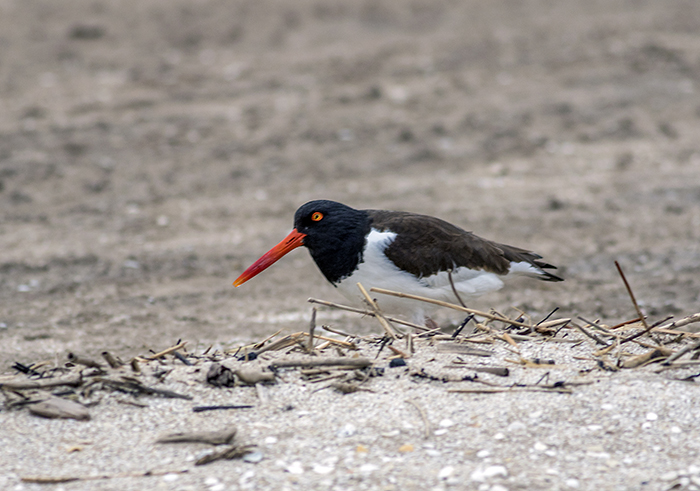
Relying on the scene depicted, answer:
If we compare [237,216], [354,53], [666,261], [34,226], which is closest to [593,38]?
[354,53]

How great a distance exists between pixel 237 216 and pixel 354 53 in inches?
217

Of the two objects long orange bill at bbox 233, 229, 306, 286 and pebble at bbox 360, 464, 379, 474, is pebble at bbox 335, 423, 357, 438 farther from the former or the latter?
long orange bill at bbox 233, 229, 306, 286

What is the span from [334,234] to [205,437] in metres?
1.92

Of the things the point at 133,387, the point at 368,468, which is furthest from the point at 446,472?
the point at 133,387

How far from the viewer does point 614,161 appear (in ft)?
32.7

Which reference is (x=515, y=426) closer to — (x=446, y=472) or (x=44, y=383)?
(x=446, y=472)

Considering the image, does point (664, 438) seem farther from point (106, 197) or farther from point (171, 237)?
point (106, 197)

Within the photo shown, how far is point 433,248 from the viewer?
16.0ft

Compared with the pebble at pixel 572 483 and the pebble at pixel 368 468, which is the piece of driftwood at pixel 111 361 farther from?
the pebble at pixel 572 483

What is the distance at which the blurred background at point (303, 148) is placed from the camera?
6824mm

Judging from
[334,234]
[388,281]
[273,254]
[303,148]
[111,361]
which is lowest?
[111,361]

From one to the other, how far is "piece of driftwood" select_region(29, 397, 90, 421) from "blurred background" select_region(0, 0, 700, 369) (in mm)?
1821

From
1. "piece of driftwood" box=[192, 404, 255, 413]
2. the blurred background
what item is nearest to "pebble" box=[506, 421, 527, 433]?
"piece of driftwood" box=[192, 404, 255, 413]

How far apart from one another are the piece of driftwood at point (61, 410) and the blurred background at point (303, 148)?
5.97ft
